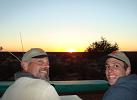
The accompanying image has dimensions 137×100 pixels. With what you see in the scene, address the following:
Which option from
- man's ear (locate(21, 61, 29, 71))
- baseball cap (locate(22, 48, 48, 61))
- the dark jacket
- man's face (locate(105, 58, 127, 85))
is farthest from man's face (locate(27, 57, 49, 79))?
the dark jacket

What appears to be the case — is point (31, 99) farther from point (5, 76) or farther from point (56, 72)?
point (56, 72)

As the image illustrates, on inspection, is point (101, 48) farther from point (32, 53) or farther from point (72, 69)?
point (32, 53)

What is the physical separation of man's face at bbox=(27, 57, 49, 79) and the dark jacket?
1302mm

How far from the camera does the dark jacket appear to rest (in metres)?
3.04

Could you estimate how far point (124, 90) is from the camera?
306cm

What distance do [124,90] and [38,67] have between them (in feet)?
4.96

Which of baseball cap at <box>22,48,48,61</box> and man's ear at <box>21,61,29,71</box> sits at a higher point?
baseball cap at <box>22,48,48,61</box>

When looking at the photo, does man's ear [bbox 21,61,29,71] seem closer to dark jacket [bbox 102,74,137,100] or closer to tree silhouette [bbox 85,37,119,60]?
dark jacket [bbox 102,74,137,100]

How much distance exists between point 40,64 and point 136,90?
5.20 feet

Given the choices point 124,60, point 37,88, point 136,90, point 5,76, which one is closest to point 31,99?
point 37,88

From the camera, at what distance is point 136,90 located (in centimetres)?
316

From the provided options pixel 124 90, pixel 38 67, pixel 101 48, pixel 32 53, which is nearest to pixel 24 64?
pixel 38 67

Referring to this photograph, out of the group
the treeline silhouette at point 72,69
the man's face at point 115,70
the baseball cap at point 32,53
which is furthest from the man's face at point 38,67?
the treeline silhouette at point 72,69

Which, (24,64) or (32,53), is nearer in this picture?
(32,53)
